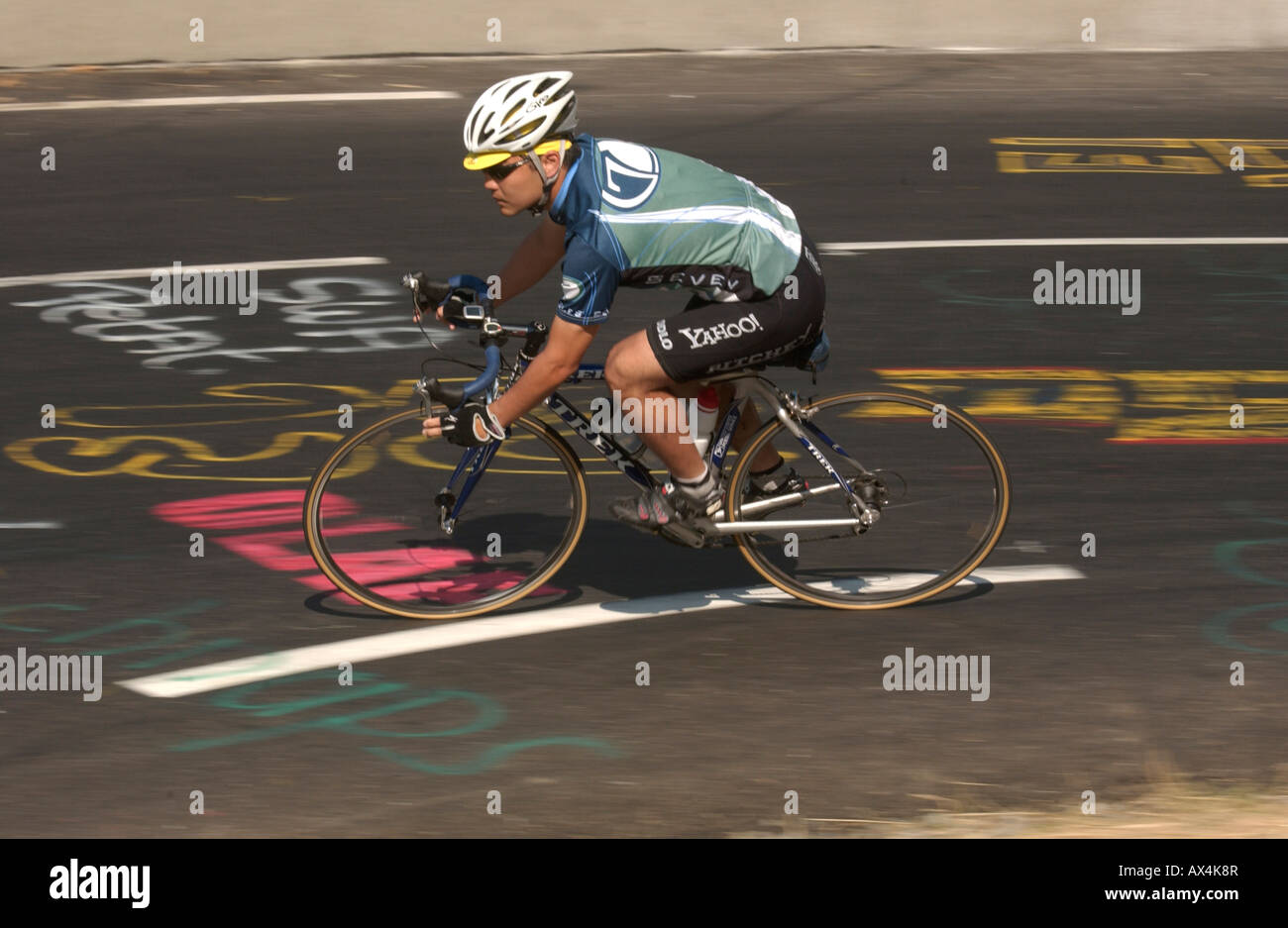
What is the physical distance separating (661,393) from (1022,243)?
700cm

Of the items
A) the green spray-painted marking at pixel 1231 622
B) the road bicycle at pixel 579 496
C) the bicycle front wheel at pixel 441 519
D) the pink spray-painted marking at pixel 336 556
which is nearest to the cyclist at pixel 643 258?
the road bicycle at pixel 579 496

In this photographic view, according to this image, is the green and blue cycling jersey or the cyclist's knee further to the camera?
the cyclist's knee

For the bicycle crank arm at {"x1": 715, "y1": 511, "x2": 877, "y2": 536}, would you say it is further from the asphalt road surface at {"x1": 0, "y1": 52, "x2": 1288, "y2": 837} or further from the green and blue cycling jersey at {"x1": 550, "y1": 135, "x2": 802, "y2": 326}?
the green and blue cycling jersey at {"x1": 550, "y1": 135, "x2": 802, "y2": 326}

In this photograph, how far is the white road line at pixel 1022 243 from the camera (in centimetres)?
1349

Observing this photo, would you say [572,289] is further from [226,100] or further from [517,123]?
[226,100]

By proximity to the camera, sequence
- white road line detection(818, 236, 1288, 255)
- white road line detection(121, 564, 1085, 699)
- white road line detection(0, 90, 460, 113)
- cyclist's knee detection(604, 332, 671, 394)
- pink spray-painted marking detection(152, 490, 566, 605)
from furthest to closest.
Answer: white road line detection(0, 90, 460, 113)
white road line detection(818, 236, 1288, 255)
pink spray-painted marking detection(152, 490, 566, 605)
cyclist's knee detection(604, 332, 671, 394)
white road line detection(121, 564, 1085, 699)

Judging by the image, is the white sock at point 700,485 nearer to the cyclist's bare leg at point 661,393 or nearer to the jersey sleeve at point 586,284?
the cyclist's bare leg at point 661,393

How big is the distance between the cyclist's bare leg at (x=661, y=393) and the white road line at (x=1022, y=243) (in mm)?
5891

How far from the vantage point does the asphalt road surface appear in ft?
20.6

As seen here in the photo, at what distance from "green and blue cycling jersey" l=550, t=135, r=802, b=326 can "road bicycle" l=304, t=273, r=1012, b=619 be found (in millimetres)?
352

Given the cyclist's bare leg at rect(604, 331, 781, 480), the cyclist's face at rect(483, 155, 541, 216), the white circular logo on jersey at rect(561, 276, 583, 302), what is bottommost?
the cyclist's bare leg at rect(604, 331, 781, 480)

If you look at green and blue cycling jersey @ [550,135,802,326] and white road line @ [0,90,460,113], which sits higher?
white road line @ [0,90,460,113]

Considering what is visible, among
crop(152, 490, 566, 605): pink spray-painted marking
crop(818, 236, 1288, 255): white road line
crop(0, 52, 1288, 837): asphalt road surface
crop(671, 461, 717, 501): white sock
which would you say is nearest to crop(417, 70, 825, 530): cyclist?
crop(671, 461, 717, 501): white sock

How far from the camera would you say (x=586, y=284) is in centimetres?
690
